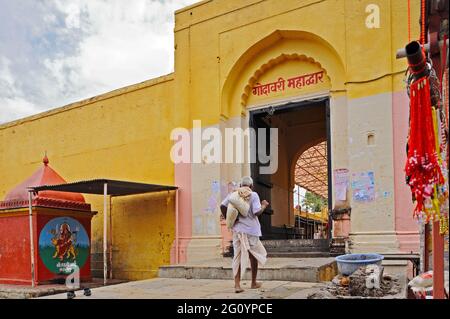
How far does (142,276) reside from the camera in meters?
12.6

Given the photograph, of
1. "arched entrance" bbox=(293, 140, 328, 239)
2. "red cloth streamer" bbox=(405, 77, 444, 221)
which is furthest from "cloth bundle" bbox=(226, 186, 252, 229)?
"arched entrance" bbox=(293, 140, 328, 239)

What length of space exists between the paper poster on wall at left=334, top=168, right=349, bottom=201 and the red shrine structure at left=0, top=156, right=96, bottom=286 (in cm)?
603

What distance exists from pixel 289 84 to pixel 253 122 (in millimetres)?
1276

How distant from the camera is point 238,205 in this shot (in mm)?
6328

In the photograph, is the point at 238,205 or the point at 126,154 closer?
the point at 238,205

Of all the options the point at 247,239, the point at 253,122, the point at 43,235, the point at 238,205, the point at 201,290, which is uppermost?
the point at 253,122

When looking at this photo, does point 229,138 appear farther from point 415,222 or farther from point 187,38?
point 415,222

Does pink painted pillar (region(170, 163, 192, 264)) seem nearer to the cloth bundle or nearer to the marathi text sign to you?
the marathi text sign

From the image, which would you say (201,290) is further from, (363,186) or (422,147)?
(422,147)

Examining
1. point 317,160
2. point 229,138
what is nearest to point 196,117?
point 229,138

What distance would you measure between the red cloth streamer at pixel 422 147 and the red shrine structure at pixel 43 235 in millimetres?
8992

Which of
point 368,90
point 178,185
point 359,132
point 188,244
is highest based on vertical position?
point 368,90

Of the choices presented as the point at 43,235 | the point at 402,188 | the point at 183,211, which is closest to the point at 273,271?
the point at 402,188
